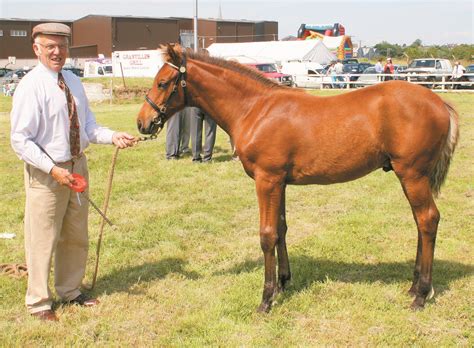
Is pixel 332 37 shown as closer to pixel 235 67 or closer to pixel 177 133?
pixel 177 133

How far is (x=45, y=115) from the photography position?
4.01 metres

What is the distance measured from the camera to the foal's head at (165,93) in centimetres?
456

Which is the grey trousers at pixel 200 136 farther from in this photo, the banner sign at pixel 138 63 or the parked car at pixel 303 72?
the banner sign at pixel 138 63

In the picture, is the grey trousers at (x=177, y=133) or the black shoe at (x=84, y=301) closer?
the black shoe at (x=84, y=301)

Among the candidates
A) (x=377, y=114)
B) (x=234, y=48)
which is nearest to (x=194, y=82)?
(x=377, y=114)

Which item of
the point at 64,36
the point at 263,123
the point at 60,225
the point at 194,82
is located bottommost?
the point at 60,225

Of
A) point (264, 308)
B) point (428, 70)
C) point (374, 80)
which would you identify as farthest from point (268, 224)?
point (428, 70)

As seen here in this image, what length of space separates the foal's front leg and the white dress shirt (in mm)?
1724

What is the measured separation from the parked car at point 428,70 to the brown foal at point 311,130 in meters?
24.8

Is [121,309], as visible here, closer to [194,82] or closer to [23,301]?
[23,301]

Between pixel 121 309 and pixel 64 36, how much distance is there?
246 centimetres

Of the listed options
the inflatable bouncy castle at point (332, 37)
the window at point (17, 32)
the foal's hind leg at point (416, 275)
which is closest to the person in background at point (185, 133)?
the foal's hind leg at point (416, 275)

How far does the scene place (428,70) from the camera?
99.3 ft

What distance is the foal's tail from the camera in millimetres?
4340
